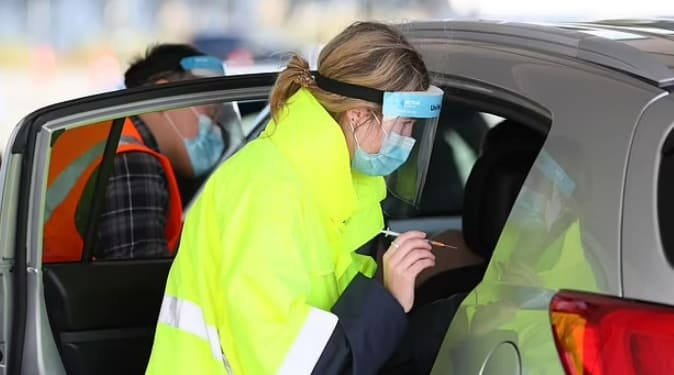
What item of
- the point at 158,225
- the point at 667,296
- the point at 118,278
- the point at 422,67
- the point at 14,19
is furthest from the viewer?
the point at 14,19

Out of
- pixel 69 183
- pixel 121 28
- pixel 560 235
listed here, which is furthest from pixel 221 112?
pixel 121 28

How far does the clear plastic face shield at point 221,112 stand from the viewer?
4.16 meters

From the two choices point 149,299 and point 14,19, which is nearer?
point 149,299

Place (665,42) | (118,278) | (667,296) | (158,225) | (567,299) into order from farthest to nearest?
(158,225)
(118,278)
(665,42)
(567,299)
(667,296)

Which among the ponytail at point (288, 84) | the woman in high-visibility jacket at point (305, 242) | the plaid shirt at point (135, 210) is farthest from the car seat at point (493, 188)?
the plaid shirt at point (135, 210)

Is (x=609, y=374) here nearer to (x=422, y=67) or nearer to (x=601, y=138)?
(x=601, y=138)

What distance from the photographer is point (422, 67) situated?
2.37 metres

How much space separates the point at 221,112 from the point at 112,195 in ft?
4.33

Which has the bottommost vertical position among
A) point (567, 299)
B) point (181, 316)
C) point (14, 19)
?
point (14, 19)

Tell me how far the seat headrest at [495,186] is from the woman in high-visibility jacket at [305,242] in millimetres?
233

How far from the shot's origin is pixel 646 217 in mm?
1790

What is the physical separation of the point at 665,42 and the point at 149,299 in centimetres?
156

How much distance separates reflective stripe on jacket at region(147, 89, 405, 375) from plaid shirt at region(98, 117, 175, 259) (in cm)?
111

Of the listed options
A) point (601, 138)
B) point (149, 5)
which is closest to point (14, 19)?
point (149, 5)
